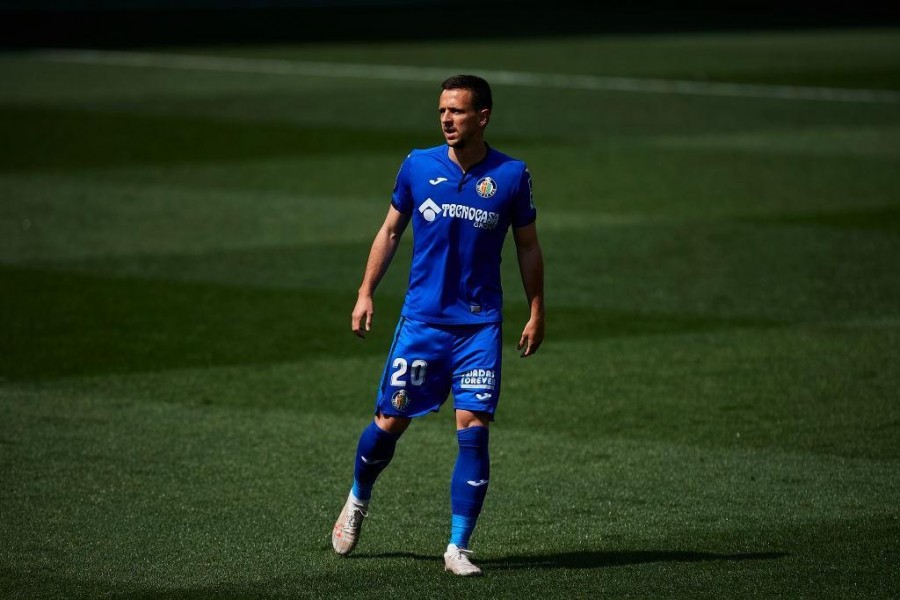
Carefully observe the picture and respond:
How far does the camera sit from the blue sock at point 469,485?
257 inches

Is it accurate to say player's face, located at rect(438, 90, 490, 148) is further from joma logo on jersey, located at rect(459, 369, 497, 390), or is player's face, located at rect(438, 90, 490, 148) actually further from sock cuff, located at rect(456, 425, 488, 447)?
sock cuff, located at rect(456, 425, 488, 447)

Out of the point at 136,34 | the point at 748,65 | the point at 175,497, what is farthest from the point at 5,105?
the point at 175,497

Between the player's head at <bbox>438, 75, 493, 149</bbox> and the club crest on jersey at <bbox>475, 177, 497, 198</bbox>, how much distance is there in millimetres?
184

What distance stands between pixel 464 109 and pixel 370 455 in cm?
164

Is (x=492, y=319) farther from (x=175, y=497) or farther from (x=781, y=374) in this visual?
(x=781, y=374)

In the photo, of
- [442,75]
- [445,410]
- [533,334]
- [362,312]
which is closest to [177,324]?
[445,410]

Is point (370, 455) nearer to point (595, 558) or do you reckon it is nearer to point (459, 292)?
point (459, 292)

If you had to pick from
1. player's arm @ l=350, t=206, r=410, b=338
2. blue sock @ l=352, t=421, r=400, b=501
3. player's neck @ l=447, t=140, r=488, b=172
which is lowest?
blue sock @ l=352, t=421, r=400, b=501

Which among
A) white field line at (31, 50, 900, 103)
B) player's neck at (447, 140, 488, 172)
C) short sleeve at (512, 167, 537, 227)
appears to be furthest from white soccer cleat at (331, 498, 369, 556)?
white field line at (31, 50, 900, 103)

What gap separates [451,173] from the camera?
6.61 m

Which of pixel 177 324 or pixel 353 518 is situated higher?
pixel 353 518

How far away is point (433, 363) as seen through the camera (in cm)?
662

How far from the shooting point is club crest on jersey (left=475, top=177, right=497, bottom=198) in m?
6.59

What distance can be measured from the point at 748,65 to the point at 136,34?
1382cm
